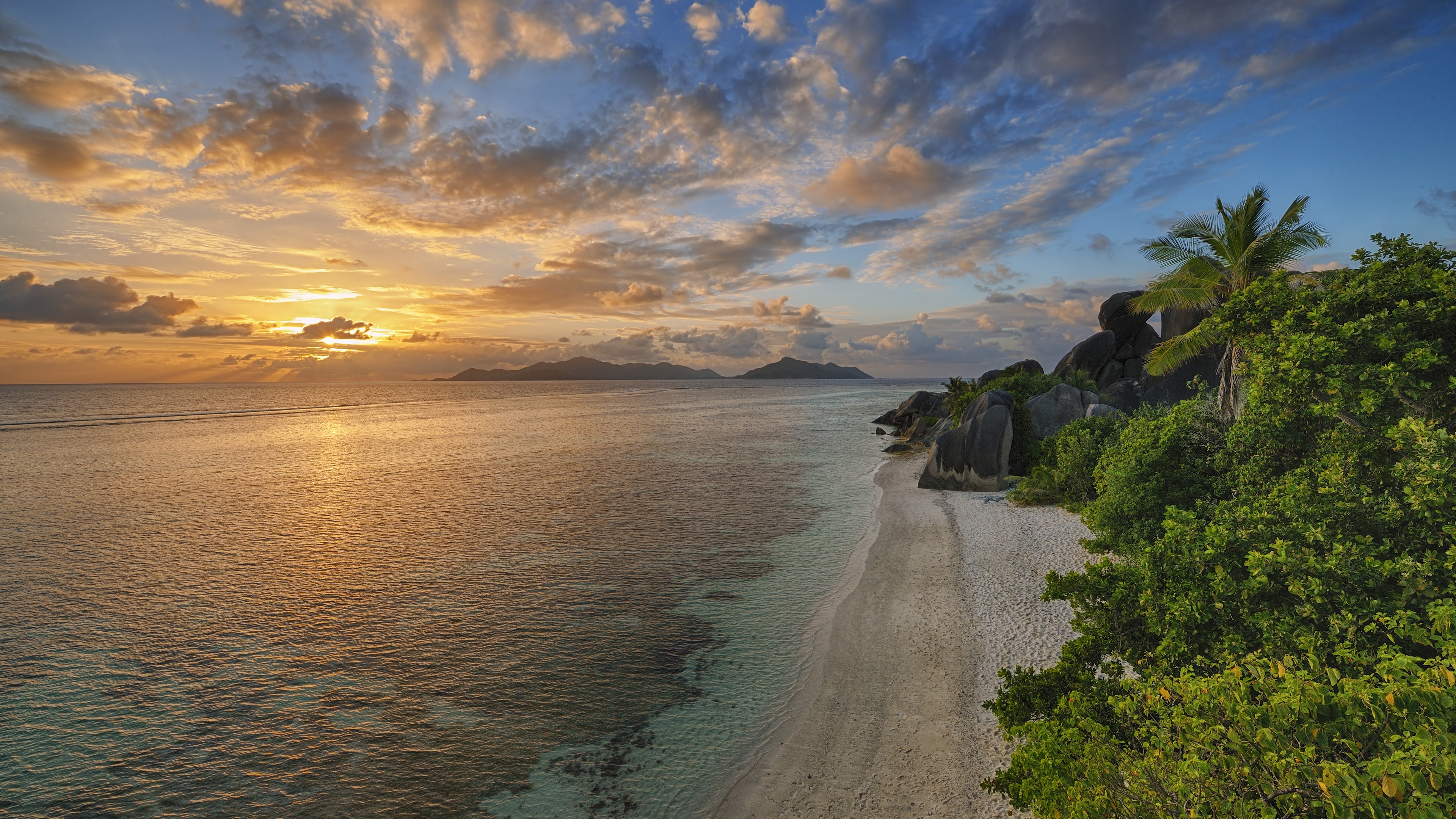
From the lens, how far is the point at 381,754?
31.6 ft

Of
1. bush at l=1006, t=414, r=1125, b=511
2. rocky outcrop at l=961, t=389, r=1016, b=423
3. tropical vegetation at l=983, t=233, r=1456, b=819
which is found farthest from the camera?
rocky outcrop at l=961, t=389, r=1016, b=423

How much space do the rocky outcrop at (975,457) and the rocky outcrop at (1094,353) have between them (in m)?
30.2

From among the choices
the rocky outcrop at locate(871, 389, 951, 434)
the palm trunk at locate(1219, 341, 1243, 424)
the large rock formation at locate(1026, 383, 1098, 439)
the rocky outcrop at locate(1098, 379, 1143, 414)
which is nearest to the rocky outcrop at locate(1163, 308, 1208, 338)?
the rocky outcrop at locate(1098, 379, 1143, 414)

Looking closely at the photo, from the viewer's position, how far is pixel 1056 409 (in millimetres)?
31438

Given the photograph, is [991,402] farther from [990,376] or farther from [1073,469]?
[990,376]

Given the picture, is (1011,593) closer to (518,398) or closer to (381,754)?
(381,754)

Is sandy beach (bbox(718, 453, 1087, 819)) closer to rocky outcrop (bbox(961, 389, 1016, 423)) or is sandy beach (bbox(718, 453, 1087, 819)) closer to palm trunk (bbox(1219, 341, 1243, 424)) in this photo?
palm trunk (bbox(1219, 341, 1243, 424))

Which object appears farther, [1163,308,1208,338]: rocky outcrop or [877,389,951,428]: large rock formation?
[877,389,951,428]: large rock formation

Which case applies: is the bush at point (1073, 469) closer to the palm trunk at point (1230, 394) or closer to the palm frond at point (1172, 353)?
the palm frond at point (1172, 353)

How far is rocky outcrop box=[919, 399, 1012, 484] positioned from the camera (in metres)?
27.7

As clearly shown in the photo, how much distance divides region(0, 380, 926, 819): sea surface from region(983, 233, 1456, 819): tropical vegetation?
5332 mm

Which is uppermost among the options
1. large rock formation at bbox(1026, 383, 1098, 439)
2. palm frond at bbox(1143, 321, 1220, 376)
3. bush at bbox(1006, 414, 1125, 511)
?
palm frond at bbox(1143, 321, 1220, 376)

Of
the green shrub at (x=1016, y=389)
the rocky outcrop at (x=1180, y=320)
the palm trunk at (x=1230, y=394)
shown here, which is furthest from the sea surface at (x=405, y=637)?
the rocky outcrop at (x=1180, y=320)

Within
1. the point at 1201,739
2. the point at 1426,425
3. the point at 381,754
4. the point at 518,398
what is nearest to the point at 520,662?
the point at 381,754
